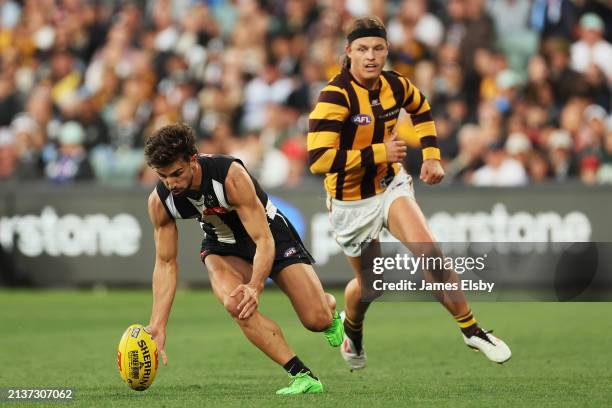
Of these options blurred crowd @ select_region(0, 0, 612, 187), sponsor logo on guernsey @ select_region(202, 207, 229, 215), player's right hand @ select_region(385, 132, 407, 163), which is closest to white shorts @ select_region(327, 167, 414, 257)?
player's right hand @ select_region(385, 132, 407, 163)

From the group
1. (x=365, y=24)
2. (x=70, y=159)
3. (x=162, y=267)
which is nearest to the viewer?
(x=162, y=267)

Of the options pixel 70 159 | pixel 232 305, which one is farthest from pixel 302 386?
pixel 70 159

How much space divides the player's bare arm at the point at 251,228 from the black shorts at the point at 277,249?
49 centimetres

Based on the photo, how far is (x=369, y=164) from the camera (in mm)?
8570

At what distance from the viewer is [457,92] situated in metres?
17.4

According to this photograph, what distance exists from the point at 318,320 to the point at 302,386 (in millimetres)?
568

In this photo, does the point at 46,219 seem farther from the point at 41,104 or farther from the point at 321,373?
the point at 321,373

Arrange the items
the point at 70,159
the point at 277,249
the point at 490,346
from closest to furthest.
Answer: the point at 277,249, the point at 490,346, the point at 70,159

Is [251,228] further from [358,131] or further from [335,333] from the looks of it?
[358,131]

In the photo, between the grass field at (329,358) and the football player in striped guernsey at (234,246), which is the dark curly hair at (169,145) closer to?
the football player in striped guernsey at (234,246)

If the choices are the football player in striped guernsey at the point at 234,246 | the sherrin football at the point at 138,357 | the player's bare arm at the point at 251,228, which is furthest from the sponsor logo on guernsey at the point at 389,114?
the sherrin football at the point at 138,357

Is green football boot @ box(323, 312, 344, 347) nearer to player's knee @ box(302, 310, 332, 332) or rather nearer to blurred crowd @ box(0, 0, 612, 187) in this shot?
player's knee @ box(302, 310, 332, 332)

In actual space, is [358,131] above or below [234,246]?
above

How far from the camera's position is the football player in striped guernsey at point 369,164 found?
8.56m
